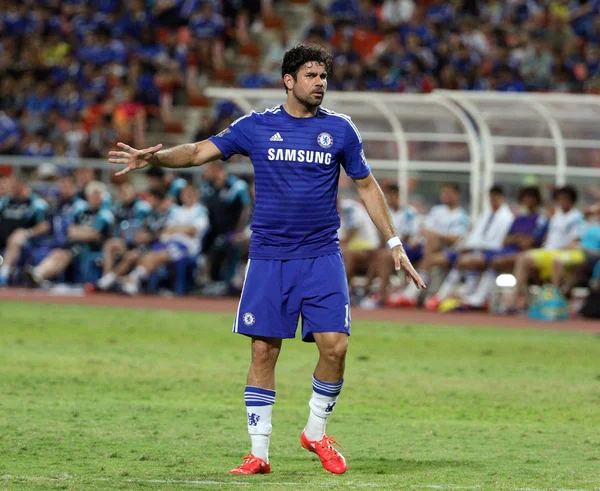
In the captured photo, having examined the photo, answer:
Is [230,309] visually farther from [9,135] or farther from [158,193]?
[9,135]

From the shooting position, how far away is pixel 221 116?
24.0 meters

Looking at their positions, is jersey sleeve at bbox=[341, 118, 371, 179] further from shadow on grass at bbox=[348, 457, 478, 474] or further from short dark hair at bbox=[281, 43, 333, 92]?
shadow on grass at bbox=[348, 457, 478, 474]

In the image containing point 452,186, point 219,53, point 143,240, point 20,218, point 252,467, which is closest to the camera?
point 252,467

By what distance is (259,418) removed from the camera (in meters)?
6.76

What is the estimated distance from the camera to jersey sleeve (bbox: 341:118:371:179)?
22.7ft

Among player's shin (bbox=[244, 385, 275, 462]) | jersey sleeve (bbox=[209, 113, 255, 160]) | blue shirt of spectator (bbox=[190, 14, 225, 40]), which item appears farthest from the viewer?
blue shirt of spectator (bbox=[190, 14, 225, 40])

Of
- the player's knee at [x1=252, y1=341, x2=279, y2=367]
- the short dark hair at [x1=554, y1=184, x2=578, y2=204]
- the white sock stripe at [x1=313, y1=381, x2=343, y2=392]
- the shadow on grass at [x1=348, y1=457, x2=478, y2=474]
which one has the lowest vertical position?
the shadow on grass at [x1=348, y1=457, x2=478, y2=474]

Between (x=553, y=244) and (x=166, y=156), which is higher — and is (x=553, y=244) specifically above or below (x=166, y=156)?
below

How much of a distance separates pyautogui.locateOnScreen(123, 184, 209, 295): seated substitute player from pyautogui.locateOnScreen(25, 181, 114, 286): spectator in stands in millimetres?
1004

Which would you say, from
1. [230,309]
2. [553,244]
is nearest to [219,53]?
[230,309]

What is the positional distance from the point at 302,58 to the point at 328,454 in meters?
2.12

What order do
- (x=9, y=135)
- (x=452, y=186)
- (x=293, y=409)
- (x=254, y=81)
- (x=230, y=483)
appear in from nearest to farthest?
(x=230, y=483)
(x=293, y=409)
(x=452, y=186)
(x=254, y=81)
(x=9, y=135)

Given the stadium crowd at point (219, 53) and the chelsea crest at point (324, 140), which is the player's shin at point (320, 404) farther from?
the stadium crowd at point (219, 53)

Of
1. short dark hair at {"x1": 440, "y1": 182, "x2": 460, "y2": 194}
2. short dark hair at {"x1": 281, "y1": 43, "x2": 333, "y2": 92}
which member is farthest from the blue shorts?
short dark hair at {"x1": 440, "y1": 182, "x2": 460, "y2": 194}
